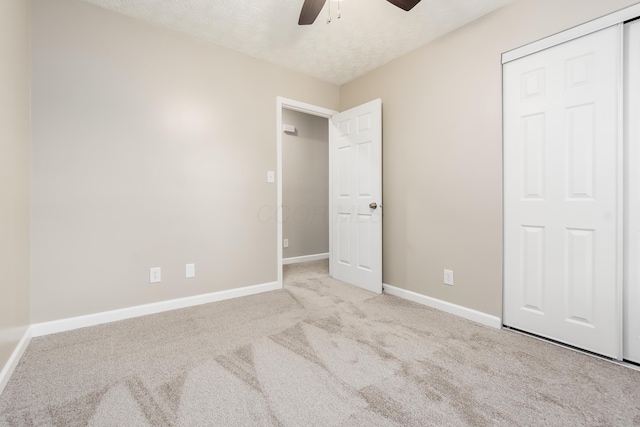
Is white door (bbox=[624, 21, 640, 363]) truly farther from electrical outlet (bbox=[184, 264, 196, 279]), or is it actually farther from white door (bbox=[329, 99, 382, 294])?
electrical outlet (bbox=[184, 264, 196, 279])

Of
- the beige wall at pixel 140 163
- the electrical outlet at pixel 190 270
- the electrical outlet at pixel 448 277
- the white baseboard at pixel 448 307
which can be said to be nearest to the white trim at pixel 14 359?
the beige wall at pixel 140 163

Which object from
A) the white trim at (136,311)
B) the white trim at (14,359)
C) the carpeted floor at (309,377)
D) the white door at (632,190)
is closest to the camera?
the carpeted floor at (309,377)

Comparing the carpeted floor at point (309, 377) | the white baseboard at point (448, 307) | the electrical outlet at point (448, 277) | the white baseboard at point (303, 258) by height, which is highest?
the electrical outlet at point (448, 277)

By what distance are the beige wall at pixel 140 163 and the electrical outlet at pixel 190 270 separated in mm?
42

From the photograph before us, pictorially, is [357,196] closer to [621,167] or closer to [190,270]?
[190,270]

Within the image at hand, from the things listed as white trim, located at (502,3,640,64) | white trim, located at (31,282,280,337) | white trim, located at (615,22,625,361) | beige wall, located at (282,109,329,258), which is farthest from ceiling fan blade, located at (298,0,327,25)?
beige wall, located at (282,109,329,258)

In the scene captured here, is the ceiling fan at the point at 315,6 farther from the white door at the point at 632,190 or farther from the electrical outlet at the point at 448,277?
the electrical outlet at the point at 448,277

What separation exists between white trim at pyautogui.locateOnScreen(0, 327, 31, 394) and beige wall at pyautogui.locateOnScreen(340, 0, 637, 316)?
2.87 m

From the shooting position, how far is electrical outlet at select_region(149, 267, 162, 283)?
8.25 ft

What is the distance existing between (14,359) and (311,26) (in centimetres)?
304

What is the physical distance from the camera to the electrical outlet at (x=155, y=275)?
8.25 feet

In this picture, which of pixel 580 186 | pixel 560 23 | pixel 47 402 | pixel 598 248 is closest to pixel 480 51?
pixel 560 23

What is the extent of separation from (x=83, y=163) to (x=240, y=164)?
4.13ft

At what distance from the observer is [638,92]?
1671 mm
